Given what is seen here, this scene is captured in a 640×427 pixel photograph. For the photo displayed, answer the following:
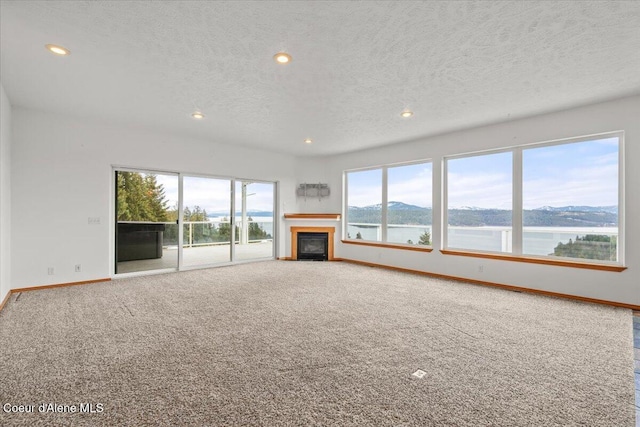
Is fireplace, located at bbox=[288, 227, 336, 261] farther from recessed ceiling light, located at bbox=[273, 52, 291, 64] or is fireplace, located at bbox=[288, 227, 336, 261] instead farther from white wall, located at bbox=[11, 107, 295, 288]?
recessed ceiling light, located at bbox=[273, 52, 291, 64]

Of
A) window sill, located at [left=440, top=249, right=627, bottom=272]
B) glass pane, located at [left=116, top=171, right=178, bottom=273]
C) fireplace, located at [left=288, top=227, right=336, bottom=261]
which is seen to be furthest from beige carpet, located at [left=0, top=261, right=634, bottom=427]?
fireplace, located at [left=288, top=227, right=336, bottom=261]

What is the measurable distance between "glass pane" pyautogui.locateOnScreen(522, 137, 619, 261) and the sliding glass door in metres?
5.33

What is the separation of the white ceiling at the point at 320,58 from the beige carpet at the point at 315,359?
8.68 feet

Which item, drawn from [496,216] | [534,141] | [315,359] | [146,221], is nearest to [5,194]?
[146,221]

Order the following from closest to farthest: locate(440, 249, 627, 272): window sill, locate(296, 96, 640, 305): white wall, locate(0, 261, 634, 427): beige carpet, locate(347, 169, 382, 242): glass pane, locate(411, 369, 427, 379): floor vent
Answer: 1. locate(0, 261, 634, 427): beige carpet
2. locate(411, 369, 427, 379): floor vent
3. locate(296, 96, 640, 305): white wall
4. locate(440, 249, 627, 272): window sill
5. locate(347, 169, 382, 242): glass pane

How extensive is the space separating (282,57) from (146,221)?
170 inches

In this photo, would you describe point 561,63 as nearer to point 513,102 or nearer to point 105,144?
point 513,102

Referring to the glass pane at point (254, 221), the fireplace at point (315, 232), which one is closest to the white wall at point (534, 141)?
the fireplace at point (315, 232)

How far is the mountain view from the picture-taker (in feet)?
12.9

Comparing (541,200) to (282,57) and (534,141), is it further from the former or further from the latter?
(282,57)

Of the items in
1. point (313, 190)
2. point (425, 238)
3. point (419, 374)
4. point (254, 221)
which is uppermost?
point (313, 190)

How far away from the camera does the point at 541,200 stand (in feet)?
14.2

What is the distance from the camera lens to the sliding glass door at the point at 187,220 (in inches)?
205

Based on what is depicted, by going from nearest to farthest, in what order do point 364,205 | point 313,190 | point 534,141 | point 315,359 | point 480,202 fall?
point 315,359 → point 534,141 → point 480,202 → point 364,205 → point 313,190
